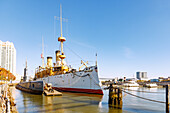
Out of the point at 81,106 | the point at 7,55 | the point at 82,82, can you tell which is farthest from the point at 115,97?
the point at 7,55

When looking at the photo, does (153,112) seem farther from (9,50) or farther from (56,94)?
(9,50)

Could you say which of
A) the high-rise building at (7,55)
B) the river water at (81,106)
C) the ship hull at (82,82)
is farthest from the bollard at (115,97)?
the high-rise building at (7,55)

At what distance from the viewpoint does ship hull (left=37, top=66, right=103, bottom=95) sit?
2281 cm

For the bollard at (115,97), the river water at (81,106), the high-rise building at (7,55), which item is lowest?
the river water at (81,106)

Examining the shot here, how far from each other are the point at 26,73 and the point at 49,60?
14.2 meters

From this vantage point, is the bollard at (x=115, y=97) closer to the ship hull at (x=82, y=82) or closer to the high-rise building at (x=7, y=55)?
the ship hull at (x=82, y=82)

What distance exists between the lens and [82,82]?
24922mm

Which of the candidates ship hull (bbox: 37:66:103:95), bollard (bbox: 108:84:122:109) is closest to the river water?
bollard (bbox: 108:84:122:109)

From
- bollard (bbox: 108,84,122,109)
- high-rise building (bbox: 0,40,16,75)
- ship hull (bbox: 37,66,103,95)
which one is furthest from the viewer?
high-rise building (bbox: 0,40,16,75)

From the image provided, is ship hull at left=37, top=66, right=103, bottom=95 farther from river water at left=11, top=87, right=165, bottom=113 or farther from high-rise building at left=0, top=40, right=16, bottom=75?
high-rise building at left=0, top=40, right=16, bottom=75

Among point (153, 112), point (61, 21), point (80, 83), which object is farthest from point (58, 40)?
point (153, 112)

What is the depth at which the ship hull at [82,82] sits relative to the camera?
2281cm

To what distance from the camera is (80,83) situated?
82.7 ft

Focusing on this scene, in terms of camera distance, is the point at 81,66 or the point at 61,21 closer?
the point at 81,66
